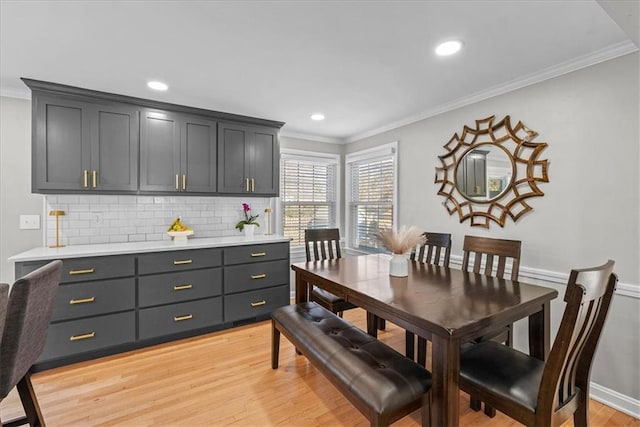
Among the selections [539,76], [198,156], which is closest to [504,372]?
[539,76]

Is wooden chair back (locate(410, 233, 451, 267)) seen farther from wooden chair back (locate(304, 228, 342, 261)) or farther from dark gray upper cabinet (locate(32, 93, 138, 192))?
dark gray upper cabinet (locate(32, 93, 138, 192))

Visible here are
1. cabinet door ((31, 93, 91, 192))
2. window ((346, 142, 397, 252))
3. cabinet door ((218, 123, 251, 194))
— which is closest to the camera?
cabinet door ((31, 93, 91, 192))

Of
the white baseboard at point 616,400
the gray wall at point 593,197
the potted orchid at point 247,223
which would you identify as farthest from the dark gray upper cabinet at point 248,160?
the white baseboard at point 616,400

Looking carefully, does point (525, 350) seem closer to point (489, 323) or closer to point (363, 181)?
point (489, 323)

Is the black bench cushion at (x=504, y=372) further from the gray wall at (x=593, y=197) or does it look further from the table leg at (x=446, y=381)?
the gray wall at (x=593, y=197)

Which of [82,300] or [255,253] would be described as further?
[255,253]

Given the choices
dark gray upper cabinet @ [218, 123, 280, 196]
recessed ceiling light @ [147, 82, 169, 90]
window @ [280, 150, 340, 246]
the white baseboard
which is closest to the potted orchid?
dark gray upper cabinet @ [218, 123, 280, 196]

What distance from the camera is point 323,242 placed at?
3150 millimetres

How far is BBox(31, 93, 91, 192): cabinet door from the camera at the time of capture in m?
2.60

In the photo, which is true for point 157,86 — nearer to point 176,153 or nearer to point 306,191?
point 176,153

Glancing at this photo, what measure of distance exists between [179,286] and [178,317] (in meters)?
0.30

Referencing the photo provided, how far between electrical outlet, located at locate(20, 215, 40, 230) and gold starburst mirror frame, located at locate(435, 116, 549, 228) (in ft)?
13.2

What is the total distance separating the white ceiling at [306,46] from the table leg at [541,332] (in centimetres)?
158

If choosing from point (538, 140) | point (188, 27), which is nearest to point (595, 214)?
point (538, 140)
